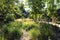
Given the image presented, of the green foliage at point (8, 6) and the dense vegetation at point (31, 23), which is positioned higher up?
the green foliage at point (8, 6)

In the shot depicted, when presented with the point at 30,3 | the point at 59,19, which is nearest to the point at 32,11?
the point at 30,3

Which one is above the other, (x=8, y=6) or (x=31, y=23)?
(x=8, y=6)

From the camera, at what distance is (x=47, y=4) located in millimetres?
16906

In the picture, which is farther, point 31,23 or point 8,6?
point 31,23

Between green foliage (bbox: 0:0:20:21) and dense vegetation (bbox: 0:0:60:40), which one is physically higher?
green foliage (bbox: 0:0:20:21)

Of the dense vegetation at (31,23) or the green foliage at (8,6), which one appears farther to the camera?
the green foliage at (8,6)

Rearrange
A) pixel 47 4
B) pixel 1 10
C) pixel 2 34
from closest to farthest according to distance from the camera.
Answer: pixel 2 34 → pixel 1 10 → pixel 47 4

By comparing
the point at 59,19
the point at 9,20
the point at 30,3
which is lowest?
the point at 59,19

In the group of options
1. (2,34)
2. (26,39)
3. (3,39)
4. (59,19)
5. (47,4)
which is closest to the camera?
(3,39)

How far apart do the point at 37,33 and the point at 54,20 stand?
8446mm

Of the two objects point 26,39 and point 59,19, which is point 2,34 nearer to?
point 26,39

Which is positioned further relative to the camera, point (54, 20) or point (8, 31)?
point (54, 20)

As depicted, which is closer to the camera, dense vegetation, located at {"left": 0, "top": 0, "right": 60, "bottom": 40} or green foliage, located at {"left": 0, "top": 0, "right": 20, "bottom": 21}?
dense vegetation, located at {"left": 0, "top": 0, "right": 60, "bottom": 40}

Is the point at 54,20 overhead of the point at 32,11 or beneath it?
beneath
